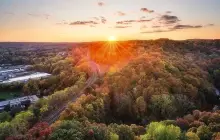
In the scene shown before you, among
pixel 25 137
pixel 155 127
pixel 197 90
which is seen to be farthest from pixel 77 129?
pixel 197 90

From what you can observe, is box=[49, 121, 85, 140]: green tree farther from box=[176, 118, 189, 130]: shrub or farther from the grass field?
the grass field

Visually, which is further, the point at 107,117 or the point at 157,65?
the point at 157,65

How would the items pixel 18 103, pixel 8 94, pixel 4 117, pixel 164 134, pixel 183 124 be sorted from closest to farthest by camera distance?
pixel 164 134 < pixel 183 124 < pixel 4 117 < pixel 18 103 < pixel 8 94

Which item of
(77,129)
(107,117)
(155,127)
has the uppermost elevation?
(77,129)

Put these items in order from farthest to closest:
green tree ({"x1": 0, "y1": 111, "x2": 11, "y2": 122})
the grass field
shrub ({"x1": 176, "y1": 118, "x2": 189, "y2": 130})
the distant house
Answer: the grass field → the distant house → green tree ({"x1": 0, "y1": 111, "x2": 11, "y2": 122}) → shrub ({"x1": 176, "y1": 118, "x2": 189, "y2": 130})

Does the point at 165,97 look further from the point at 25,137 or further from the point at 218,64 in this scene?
the point at 218,64

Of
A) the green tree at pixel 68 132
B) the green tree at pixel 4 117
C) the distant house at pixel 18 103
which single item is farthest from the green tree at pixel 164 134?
the distant house at pixel 18 103

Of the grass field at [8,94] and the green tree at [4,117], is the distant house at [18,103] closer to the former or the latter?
the grass field at [8,94]

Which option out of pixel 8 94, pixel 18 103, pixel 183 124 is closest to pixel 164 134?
pixel 183 124

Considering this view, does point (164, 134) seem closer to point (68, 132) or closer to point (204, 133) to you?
point (204, 133)

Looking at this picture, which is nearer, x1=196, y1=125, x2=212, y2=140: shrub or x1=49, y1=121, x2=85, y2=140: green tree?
x1=49, y1=121, x2=85, y2=140: green tree

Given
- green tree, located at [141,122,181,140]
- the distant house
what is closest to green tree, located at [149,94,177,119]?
green tree, located at [141,122,181,140]
